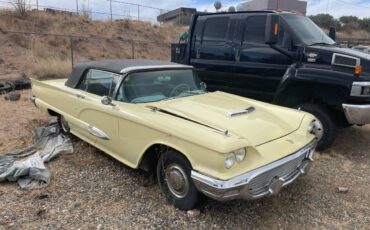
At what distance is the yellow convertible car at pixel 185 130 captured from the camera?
2945mm

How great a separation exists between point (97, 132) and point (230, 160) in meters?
2.09

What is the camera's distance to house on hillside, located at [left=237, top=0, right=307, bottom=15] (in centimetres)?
856

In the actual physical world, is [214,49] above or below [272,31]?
below

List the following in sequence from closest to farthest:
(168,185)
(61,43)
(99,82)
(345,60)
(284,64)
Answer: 1. (168,185)
2. (99,82)
3. (345,60)
4. (284,64)
5. (61,43)

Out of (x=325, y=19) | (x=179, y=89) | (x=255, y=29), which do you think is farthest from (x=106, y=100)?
(x=325, y=19)

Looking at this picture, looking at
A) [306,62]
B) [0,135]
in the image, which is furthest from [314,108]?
[0,135]

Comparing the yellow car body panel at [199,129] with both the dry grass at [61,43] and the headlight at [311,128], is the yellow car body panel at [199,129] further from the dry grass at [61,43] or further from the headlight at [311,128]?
the dry grass at [61,43]

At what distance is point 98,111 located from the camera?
4250 mm

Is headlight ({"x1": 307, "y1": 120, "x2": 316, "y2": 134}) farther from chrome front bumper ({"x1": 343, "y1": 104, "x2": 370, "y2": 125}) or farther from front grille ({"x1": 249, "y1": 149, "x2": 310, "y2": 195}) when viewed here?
chrome front bumper ({"x1": 343, "y1": 104, "x2": 370, "y2": 125})

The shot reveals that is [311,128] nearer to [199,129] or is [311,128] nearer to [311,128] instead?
[311,128]

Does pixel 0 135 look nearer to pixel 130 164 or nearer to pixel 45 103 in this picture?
pixel 45 103

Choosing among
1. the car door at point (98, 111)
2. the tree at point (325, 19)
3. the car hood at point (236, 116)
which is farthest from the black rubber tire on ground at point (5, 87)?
the tree at point (325, 19)

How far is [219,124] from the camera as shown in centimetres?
330

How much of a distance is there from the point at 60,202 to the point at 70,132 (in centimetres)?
187
